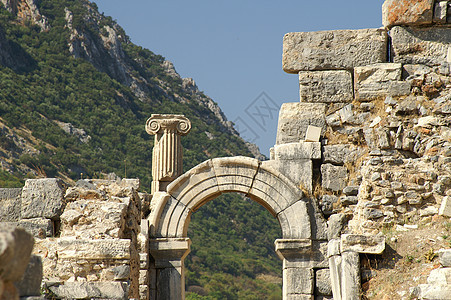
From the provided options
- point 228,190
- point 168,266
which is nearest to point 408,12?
point 228,190

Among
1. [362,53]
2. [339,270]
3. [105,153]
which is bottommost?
[339,270]

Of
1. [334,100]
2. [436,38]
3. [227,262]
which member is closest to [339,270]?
[334,100]

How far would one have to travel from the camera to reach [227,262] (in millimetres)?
28203

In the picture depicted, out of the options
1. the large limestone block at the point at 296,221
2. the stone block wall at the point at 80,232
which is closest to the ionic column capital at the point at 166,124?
the large limestone block at the point at 296,221

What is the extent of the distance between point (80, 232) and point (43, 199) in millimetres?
587

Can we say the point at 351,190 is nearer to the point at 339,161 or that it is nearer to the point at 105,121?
the point at 339,161

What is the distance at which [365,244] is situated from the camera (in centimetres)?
779

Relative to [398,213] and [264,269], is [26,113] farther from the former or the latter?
[398,213]

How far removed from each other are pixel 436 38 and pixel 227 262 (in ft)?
63.3

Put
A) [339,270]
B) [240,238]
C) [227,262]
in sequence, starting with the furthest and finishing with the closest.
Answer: [240,238]
[227,262]
[339,270]

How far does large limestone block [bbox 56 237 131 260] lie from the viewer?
7125mm

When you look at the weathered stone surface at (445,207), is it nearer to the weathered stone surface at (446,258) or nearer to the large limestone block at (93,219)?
the weathered stone surface at (446,258)

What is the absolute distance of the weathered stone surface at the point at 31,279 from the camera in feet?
13.7

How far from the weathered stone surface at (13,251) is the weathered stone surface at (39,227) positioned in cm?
367
